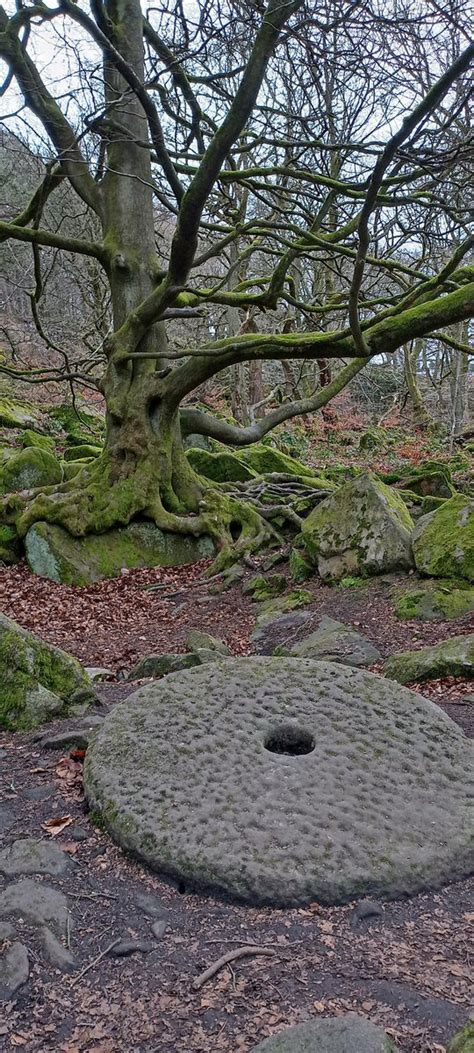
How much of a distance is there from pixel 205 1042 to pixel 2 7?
1056 centimetres

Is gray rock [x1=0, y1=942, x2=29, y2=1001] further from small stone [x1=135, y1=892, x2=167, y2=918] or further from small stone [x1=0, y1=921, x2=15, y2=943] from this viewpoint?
small stone [x1=135, y1=892, x2=167, y2=918]

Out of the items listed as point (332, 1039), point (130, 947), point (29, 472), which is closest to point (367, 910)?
point (332, 1039)

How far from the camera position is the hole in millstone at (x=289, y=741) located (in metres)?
2.98

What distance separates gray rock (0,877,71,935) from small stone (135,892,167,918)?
9.3 inches

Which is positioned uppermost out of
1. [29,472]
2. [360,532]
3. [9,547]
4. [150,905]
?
[29,472]

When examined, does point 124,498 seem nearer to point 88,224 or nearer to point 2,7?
point 2,7

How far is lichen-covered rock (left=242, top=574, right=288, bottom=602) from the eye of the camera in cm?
753

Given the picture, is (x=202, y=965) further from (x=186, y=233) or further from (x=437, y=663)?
(x=186, y=233)

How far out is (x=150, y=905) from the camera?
7.15 ft

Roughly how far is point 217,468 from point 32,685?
7.88m

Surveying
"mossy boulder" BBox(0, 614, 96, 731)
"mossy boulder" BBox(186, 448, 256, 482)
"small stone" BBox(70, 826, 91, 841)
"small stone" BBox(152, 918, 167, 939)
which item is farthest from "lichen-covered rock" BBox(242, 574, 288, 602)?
"small stone" BBox(152, 918, 167, 939)

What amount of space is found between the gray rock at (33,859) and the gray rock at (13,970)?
0.40 metres

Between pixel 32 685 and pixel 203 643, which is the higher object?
pixel 32 685

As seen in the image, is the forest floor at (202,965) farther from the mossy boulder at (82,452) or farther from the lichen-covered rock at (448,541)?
the mossy boulder at (82,452)
